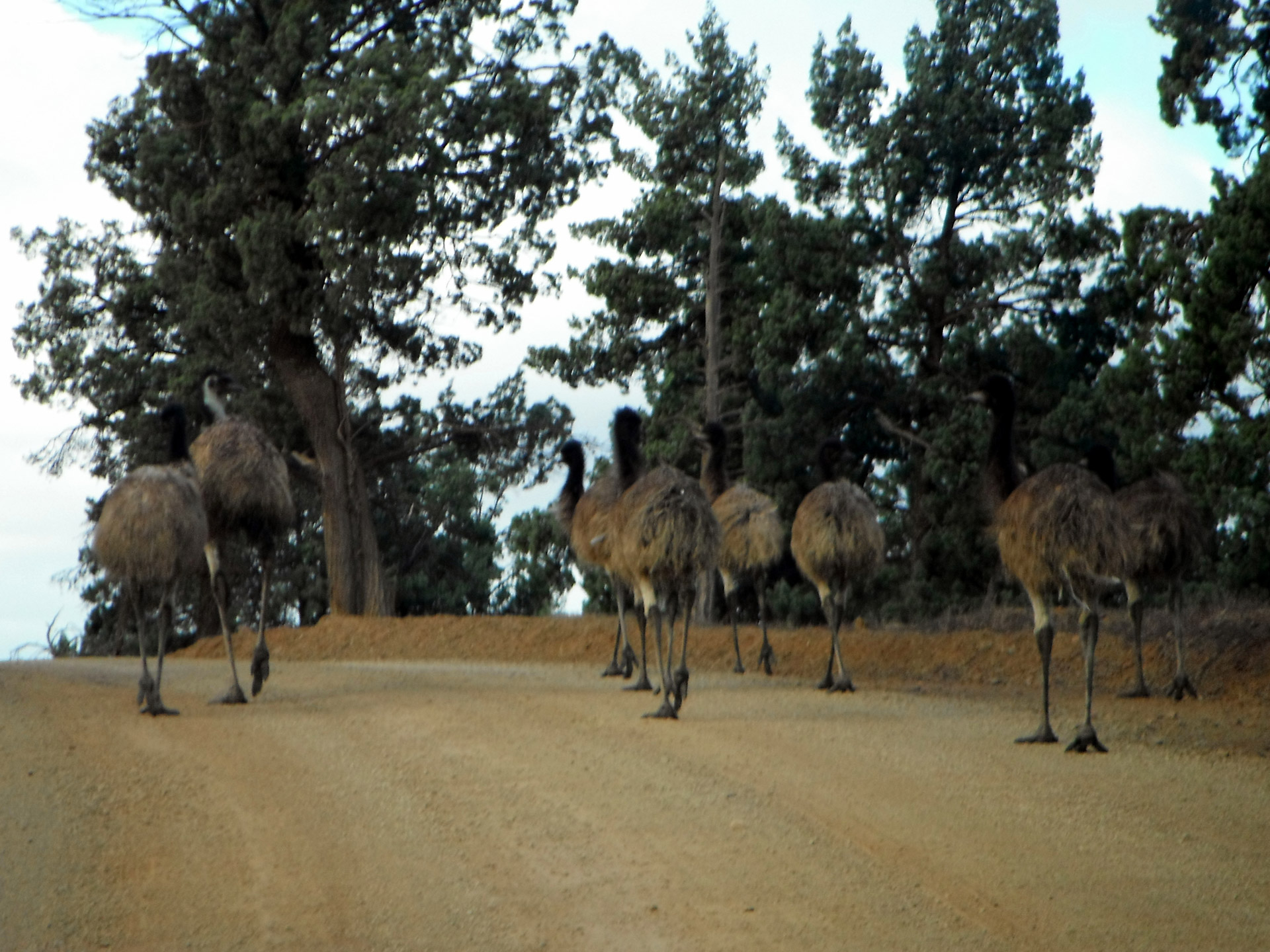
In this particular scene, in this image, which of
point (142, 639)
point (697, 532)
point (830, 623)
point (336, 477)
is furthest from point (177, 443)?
point (336, 477)

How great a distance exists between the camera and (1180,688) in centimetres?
1416

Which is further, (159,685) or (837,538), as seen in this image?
(837,538)

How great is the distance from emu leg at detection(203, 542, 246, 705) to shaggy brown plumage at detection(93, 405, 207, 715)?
79cm

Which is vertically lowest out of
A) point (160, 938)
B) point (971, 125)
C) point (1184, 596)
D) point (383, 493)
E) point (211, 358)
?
point (160, 938)

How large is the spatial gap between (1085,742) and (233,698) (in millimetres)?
6931

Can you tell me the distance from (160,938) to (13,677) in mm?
9315

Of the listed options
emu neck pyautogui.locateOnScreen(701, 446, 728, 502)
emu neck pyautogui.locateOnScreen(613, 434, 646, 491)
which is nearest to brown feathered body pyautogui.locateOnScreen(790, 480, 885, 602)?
emu neck pyautogui.locateOnScreen(613, 434, 646, 491)

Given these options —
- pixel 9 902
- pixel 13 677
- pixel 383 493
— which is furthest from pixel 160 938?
pixel 383 493

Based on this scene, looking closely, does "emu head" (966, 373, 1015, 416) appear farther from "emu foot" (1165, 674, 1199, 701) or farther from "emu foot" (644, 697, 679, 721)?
"emu foot" (1165, 674, 1199, 701)

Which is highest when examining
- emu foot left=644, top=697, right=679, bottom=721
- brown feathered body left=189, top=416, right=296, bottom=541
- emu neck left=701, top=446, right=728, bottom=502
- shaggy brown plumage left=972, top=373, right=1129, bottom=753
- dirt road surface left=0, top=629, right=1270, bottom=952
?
emu neck left=701, top=446, right=728, bottom=502

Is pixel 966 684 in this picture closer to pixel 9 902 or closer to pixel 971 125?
pixel 9 902

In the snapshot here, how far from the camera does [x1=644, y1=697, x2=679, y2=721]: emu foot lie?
1113 cm

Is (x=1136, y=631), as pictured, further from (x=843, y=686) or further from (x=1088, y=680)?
(x=1088, y=680)

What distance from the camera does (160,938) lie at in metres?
5.68
